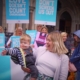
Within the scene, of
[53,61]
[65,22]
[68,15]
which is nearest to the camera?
[53,61]

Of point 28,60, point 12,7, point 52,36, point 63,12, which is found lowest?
point 28,60

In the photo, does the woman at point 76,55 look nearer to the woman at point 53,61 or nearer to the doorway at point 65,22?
the woman at point 53,61

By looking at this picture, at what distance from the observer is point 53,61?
6.66ft

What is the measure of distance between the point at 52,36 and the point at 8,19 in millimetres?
1294

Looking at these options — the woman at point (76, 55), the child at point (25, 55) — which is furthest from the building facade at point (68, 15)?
the child at point (25, 55)

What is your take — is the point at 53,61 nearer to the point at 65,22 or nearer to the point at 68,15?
the point at 65,22

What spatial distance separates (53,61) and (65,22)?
618 inches

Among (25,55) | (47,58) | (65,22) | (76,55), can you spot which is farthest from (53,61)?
(65,22)

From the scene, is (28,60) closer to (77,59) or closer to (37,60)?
(37,60)

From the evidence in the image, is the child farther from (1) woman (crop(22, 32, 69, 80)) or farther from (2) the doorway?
(2) the doorway

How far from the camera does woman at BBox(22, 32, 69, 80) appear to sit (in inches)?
79.7

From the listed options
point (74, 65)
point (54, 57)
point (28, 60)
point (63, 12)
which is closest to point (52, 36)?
point (54, 57)

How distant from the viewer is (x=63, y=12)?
1705 cm

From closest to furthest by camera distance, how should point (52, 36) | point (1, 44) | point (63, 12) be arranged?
1. point (52, 36)
2. point (1, 44)
3. point (63, 12)
